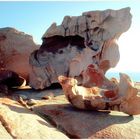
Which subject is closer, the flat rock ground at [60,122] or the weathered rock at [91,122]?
the flat rock ground at [60,122]

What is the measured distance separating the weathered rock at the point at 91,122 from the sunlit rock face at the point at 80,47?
2582mm

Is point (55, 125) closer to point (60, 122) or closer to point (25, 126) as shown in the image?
point (60, 122)

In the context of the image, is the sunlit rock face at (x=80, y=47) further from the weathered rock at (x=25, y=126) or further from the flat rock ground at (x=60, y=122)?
the weathered rock at (x=25, y=126)

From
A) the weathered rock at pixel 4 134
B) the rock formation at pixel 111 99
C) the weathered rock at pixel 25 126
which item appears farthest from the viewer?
the rock formation at pixel 111 99

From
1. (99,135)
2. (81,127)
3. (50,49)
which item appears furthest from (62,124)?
(50,49)

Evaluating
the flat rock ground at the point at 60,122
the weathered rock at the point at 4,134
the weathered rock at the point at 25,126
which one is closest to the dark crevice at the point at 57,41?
the flat rock ground at the point at 60,122

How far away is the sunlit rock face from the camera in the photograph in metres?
10.4

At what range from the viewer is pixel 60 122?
6980 mm

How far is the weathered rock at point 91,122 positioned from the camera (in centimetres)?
650

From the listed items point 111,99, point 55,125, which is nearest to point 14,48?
point 111,99

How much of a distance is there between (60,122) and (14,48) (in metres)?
4.88

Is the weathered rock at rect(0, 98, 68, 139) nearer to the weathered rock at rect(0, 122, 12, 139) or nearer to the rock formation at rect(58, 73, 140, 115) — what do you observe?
the weathered rock at rect(0, 122, 12, 139)

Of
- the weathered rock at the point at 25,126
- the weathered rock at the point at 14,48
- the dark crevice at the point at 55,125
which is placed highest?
the weathered rock at the point at 14,48

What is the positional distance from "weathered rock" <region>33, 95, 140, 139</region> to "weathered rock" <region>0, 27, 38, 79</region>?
3.47 metres
